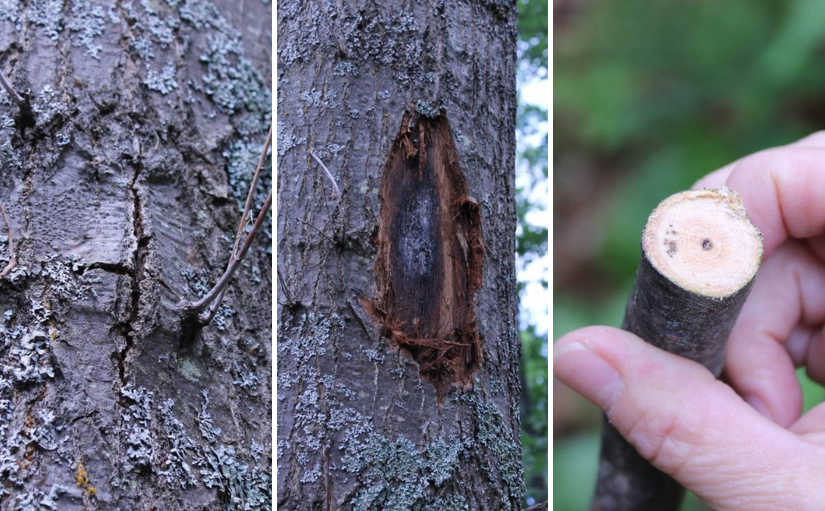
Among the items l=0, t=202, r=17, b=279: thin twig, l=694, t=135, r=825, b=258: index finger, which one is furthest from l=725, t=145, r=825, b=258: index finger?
l=0, t=202, r=17, b=279: thin twig

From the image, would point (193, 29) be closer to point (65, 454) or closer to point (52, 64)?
point (52, 64)

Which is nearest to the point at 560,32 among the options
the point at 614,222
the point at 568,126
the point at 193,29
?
the point at 568,126

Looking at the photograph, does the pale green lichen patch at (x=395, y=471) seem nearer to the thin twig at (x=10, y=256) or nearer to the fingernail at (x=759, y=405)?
the thin twig at (x=10, y=256)

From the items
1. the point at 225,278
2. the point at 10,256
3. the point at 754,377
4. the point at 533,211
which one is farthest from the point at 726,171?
the point at 10,256

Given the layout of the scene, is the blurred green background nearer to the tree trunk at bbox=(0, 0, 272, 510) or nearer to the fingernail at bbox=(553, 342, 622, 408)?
the fingernail at bbox=(553, 342, 622, 408)

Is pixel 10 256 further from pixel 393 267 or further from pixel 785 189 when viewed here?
pixel 785 189
